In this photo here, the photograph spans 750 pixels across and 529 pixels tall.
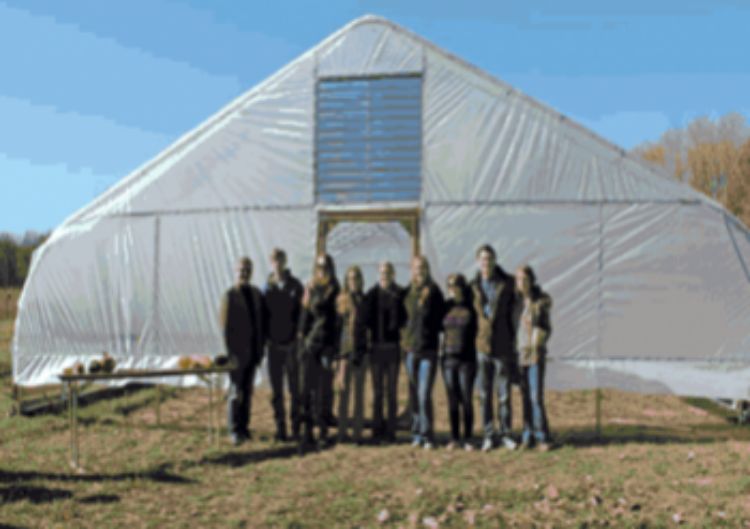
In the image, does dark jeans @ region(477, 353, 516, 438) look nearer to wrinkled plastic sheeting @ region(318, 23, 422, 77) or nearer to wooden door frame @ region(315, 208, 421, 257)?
wooden door frame @ region(315, 208, 421, 257)

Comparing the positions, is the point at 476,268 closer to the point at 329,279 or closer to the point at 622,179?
the point at 622,179

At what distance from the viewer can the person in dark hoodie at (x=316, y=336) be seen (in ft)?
20.2

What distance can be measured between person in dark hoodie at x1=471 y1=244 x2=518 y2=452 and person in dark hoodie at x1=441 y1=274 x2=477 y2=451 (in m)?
0.07

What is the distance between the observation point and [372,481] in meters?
5.26

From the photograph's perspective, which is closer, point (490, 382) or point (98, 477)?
point (98, 477)

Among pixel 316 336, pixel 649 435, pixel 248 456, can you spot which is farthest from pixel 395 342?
pixel 649 435

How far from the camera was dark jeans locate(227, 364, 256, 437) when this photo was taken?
635 centimetres

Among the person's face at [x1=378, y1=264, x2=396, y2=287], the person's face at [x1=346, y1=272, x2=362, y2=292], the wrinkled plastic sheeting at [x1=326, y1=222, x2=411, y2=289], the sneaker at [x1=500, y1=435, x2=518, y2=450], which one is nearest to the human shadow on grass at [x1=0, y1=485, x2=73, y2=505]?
the person's face at [x1=346, y1=272, x2=362, y2=292]

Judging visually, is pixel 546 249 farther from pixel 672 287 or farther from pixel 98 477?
pixel 98 477

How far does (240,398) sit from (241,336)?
0.60 metres

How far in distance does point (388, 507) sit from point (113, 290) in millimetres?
5346

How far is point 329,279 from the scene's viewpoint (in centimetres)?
617

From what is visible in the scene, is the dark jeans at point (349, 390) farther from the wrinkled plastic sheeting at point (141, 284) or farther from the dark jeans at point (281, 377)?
the wrinkled plastic sheeting at point (141, 284)

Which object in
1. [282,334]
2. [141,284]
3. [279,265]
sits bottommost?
[282,334]
